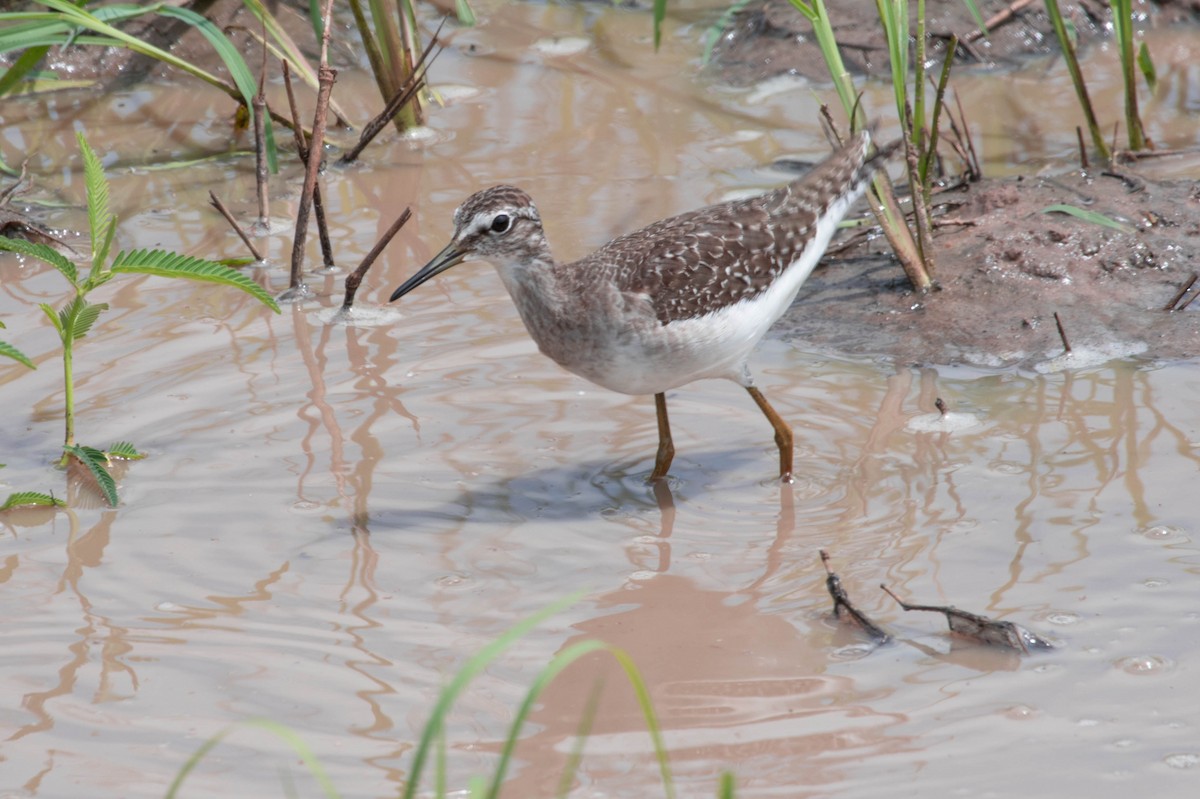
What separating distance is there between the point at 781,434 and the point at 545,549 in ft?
3.82

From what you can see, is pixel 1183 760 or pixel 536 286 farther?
pixel 536 286

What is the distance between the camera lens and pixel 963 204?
7570mm

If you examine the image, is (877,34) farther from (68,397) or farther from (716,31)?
(68,397)

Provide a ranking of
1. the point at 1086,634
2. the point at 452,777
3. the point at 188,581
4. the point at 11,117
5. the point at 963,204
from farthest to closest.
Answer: the point at 11,117 → the point at 963,204 → the point at 188,581 → the point at 1086,634 → the point at 452,777

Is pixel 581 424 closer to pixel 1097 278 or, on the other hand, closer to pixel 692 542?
pixel 692 542

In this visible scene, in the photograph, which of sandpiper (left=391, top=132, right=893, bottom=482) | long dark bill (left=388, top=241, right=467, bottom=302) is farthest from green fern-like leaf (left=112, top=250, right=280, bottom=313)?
sandpiper (left=391, top=132, right=893, bottom=482)

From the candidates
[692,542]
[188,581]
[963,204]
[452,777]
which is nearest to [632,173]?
[963,204]

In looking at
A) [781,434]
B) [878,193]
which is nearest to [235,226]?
[781,434]

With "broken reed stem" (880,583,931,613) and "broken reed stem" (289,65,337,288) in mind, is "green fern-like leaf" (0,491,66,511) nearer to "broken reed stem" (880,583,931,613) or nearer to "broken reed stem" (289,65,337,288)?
"broken reed stem" (289,65,337,288)

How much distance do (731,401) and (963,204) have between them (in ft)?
6.51

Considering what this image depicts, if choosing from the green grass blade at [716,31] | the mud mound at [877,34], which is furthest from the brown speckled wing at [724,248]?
the mud mound at [877,34]

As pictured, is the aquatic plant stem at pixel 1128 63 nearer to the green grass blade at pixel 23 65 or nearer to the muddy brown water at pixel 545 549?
the muddy brown water at pixel 545 549

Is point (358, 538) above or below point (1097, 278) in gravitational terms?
below

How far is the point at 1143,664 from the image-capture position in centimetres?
439
